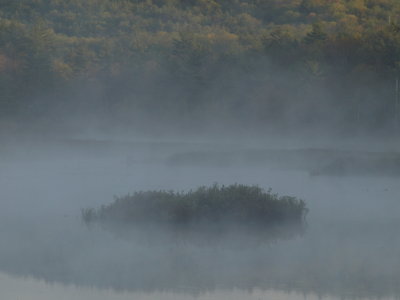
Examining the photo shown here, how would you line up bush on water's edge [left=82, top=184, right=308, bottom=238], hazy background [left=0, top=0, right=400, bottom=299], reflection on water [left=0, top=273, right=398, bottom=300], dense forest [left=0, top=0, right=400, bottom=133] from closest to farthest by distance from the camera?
1. reflection on water [left=0, top=273, right=398, bottom=300]
2. hazy background [left=0, top=0, right=400, bottom=299]
3. bush on water's edge [left=82, top=184, right=308, bottom=238]
4. dense forest [left=0, top=0, right=400, bottom=133]

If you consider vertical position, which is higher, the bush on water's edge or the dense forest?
the dense forest

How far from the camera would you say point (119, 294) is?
14414mm

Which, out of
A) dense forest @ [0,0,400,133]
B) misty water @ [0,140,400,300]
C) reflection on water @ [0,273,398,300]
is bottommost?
reflection on water @ [0,273,398,300]

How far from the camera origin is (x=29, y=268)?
52.6ft

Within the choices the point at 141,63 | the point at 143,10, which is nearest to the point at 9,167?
the point at 141,63

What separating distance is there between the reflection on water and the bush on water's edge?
4.69m

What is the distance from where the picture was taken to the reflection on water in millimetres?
14156

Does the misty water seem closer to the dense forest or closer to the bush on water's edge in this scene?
the bush on water's edge

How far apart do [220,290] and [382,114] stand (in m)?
35.1

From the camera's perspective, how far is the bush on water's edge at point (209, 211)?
19.3m

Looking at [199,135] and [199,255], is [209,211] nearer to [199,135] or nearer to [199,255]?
[199,255]

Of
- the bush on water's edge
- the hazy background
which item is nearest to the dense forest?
the hazy background

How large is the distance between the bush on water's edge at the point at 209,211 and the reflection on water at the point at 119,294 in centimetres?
469

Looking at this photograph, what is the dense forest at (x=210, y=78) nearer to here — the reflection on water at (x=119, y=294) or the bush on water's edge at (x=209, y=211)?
the bush on water's edge at (x=209, y=211)
